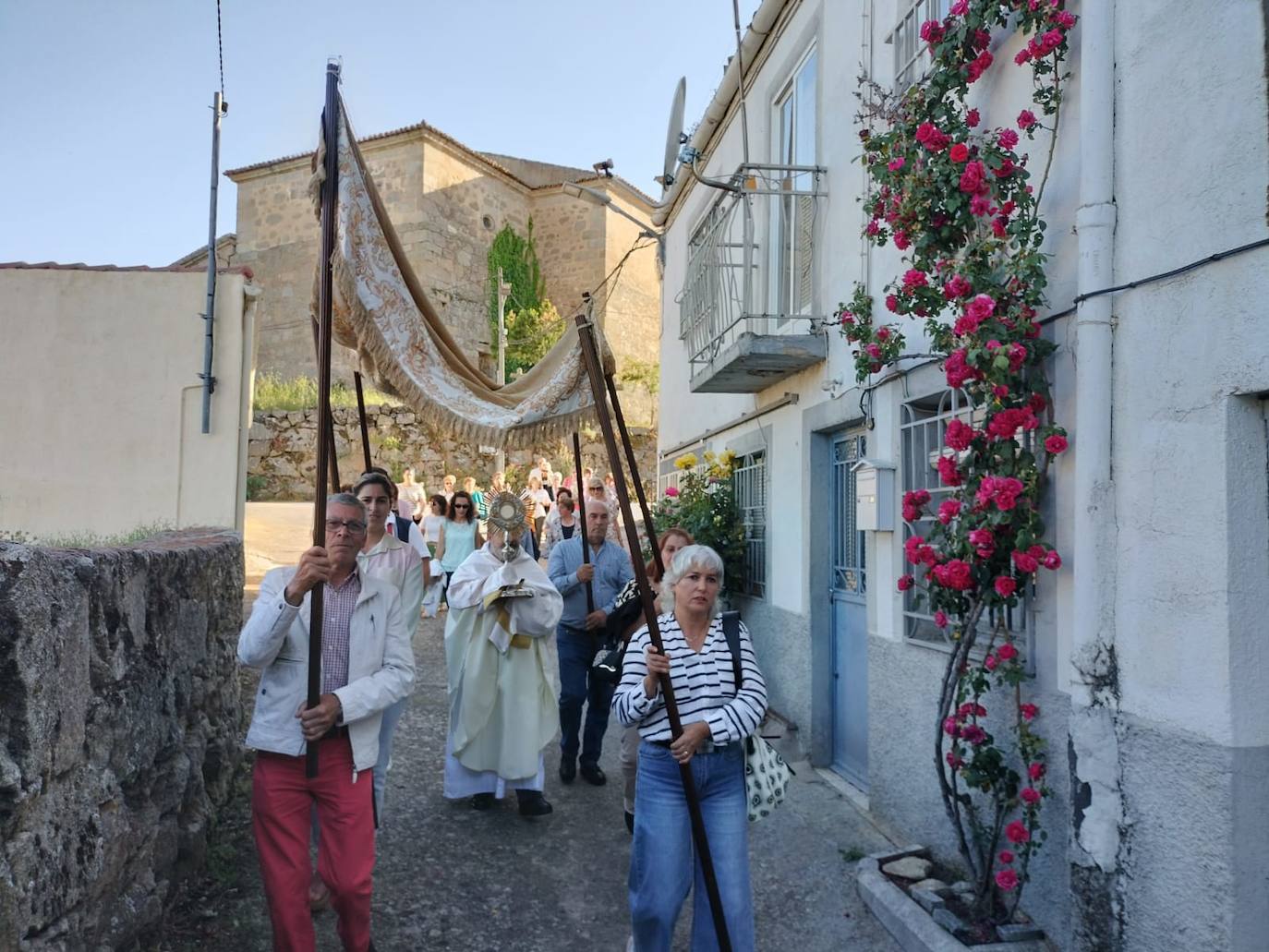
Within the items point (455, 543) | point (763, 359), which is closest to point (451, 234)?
point (455, 543)

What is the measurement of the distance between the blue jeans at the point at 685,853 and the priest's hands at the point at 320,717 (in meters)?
1.09

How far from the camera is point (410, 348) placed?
3.87 metres

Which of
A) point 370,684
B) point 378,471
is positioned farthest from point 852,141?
point 370,684

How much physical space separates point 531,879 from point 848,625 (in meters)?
2.80

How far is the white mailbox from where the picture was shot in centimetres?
531

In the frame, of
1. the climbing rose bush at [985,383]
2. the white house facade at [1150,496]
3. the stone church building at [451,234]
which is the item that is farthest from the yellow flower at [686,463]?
the stone church building at [451,234]

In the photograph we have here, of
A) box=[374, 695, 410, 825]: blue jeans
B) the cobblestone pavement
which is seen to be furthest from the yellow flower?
box=[374, 695, 410, 825]: blue jeans

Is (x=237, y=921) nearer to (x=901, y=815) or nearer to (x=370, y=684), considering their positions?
(x=370, y=684)

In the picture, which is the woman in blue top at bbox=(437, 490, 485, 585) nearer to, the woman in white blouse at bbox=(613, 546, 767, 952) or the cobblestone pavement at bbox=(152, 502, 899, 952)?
the cobblestone pavement at bbox=(152, 502, 899, 952)

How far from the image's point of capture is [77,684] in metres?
2.79

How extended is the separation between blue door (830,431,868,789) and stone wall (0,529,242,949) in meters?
3.81

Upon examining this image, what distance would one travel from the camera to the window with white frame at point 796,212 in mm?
7121

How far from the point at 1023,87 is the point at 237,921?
476 cm

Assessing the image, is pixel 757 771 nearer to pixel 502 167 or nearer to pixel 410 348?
pixel 410 348
